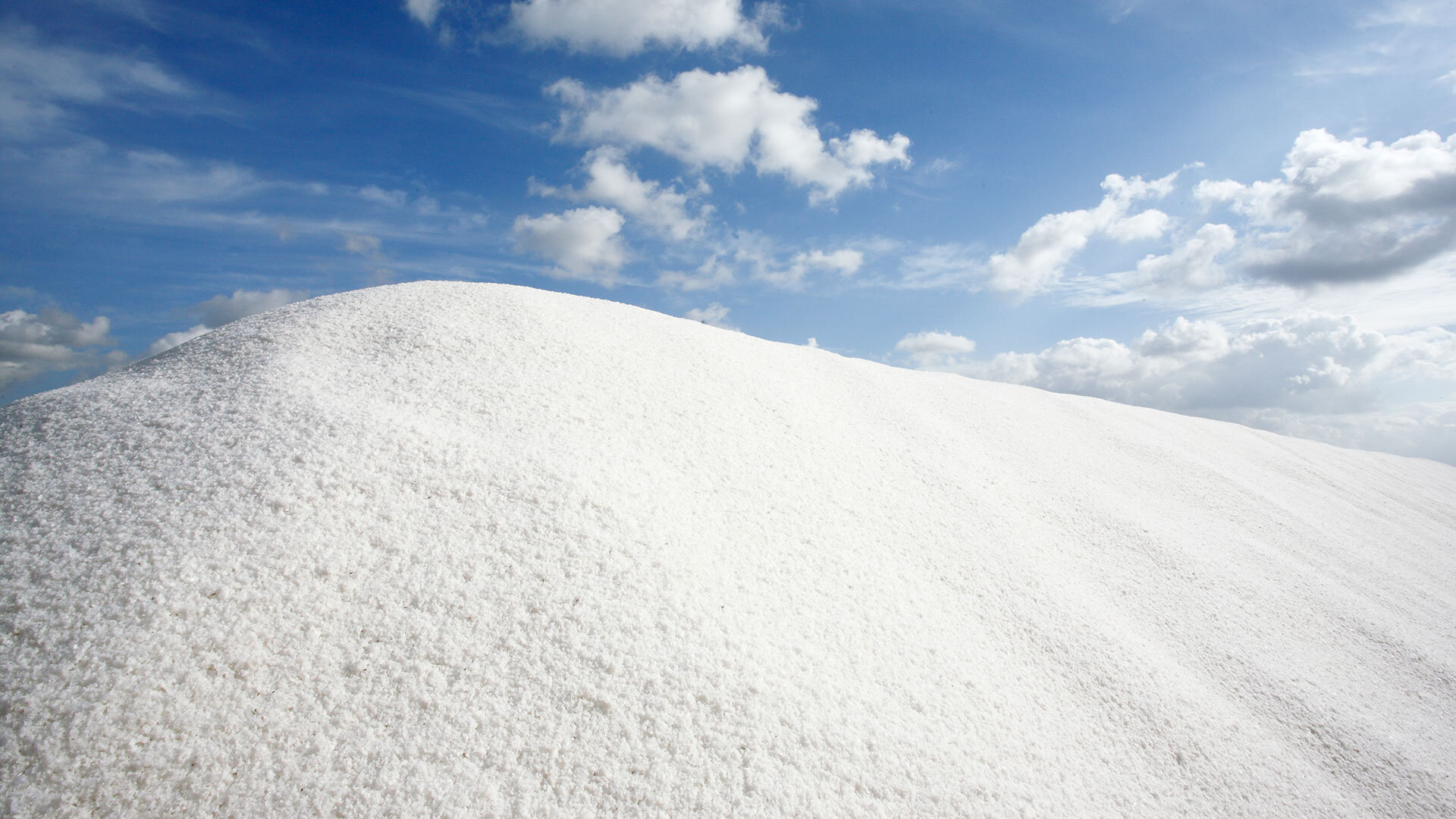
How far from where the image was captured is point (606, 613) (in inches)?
150

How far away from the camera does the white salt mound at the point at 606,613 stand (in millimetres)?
2996

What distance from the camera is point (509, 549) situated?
4129mm

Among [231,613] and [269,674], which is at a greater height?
[231,613]

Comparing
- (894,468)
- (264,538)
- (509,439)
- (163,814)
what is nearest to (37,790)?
(163,814)

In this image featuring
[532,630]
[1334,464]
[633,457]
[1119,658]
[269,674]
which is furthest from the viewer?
[1334,464]

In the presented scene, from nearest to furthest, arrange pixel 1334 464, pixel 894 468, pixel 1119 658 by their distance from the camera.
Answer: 1. pixel 1119 658
2. pixel 894 468
3. pixel 1334 464

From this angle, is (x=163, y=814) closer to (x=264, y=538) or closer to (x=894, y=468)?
(x=264, y=538)

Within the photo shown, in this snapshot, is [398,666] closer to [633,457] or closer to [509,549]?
[509,549]

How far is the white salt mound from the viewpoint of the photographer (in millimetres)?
2996

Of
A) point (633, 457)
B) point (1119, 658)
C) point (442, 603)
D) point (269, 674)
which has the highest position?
point (633, 457)

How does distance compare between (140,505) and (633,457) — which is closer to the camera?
(140,505)

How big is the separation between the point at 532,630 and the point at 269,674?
4.52 ft

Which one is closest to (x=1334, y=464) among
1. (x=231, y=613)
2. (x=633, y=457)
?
(x=633, y=457)

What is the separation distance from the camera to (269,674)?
3.14 metres
